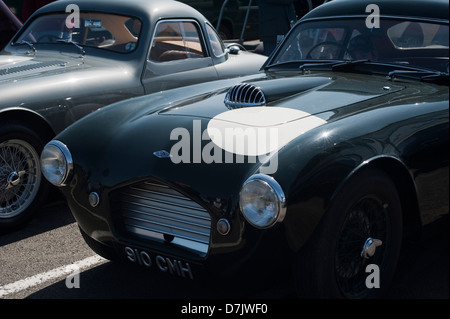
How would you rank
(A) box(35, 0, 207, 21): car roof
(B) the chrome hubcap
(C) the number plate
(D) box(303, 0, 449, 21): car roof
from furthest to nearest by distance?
1. (A) box(35, 0, 207, 21): car roof
2. (D) box(303, 0, 449, 21): car roof
3. (B) the chrome hubcap
4. (C) the number plate

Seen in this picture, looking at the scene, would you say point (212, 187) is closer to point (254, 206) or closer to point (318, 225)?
point (254, 206)

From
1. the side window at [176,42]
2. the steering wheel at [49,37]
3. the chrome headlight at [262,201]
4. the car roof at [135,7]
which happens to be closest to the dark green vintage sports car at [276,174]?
the chrome headlight at [262,201]

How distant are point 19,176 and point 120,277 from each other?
4.46ft

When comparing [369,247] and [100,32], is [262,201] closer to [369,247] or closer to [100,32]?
[369,247]

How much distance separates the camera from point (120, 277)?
12.3 ft

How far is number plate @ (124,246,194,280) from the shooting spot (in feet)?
9.82

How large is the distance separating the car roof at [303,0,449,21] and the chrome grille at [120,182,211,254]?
6.52 ft

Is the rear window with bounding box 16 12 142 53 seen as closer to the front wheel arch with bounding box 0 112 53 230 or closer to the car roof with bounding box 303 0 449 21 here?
the front wheel arch with bounding box 0 112 53 230

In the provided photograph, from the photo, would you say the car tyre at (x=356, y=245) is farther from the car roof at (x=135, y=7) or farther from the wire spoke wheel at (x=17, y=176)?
the car roof at (x=135, y=7)

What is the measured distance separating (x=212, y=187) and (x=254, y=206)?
0.24 m

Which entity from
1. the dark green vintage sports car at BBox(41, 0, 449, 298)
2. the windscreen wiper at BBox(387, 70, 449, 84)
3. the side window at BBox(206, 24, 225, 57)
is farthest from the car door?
the windscreen wiper at BBox(387, 70, 449, 84)

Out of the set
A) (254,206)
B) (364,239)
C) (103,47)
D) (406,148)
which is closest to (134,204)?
(254,206)

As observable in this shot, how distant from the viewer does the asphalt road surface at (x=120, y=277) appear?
3.43 metres

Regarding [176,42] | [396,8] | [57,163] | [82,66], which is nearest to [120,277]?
[57,163]
